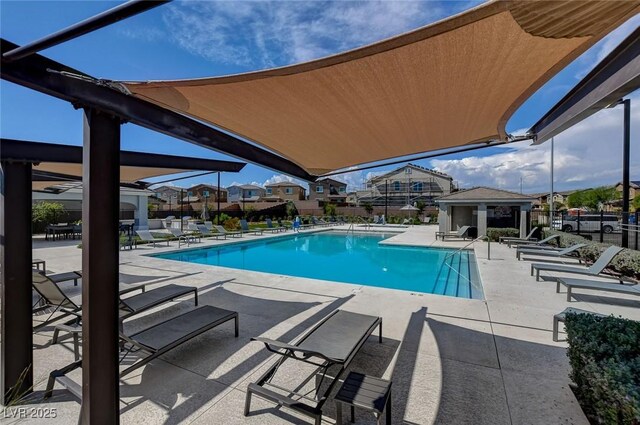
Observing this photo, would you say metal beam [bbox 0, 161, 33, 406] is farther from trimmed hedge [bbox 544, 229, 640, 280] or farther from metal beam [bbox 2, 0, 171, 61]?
trimmed hedge [bbox 544, 229, 640, 280]

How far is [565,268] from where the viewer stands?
7.30 m

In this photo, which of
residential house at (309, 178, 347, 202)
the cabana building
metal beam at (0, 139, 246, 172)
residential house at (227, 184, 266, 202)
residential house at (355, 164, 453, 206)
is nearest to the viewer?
metal beam at (0, 139, 246, 172)

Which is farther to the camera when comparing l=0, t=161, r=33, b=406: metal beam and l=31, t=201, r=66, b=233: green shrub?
l=31, t=201, r=66, b=233: green shrub

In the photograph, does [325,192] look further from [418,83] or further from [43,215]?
[418,83]

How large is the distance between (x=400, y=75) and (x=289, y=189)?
181 ft

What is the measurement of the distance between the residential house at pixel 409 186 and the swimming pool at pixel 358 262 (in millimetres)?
33744

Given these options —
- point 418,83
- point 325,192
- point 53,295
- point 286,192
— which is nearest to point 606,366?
point 418,83

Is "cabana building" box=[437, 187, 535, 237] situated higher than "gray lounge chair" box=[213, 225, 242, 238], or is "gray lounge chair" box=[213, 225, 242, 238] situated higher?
"cabana building" box=[437, 187, 535, 237]

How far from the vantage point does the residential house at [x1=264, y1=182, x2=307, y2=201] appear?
57.0 metres

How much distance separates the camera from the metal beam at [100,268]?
2.23m

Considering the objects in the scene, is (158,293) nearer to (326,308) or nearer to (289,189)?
(326,308)

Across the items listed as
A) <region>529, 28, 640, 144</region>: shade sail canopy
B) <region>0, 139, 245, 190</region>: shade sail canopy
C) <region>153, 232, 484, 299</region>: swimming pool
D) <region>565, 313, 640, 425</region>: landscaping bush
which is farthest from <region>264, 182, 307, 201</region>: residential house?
<region>565, 313, 640, 425</region>: landscaping bush

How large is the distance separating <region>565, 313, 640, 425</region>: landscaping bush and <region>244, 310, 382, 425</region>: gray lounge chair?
2006 mm

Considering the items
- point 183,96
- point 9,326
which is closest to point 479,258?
point 183,96
